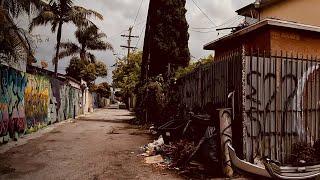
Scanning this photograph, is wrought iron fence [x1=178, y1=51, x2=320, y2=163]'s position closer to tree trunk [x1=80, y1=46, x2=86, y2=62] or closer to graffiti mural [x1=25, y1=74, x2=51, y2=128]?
graffiti mural [x1=25, y1=74, x2=51, y2=128]

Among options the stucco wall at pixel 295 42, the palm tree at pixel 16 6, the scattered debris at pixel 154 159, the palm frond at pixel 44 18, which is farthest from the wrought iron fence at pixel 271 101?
the palm frond at pixel 44 18

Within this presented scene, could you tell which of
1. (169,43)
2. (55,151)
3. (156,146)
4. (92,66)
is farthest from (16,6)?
(92,66)

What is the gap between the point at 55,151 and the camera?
10.8m

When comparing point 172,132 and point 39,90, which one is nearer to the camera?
point 172,132

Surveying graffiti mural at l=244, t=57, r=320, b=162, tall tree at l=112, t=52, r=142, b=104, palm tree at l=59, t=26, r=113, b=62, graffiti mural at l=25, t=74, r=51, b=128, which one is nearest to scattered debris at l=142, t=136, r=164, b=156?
graffiti mural at l=244, t=57, r=320, b=162

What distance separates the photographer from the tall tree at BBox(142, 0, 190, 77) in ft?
72.7

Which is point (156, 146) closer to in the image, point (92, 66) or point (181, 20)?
point (181, 20)

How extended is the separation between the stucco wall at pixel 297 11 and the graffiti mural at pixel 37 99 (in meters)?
12.3

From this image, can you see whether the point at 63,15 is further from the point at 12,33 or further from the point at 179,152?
the point at 179,152

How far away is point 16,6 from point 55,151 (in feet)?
14.7

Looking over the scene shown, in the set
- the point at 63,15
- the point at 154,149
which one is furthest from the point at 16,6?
the point at 63,15

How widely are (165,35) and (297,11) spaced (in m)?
7.50

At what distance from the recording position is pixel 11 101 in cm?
1238

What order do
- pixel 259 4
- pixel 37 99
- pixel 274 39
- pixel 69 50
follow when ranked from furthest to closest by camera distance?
pixel 69 50 < pixel 259 4 < pixel 37 99 < pixel 274 39
